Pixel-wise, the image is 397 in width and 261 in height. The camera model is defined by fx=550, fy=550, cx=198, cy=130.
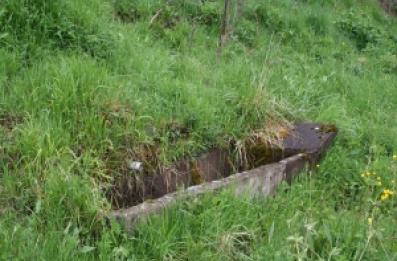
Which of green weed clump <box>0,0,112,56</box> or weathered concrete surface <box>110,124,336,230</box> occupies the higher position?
green weed clump <box>0,0,112,56</box>

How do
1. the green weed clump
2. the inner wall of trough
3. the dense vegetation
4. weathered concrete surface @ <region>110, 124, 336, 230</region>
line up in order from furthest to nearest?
the green weed clump
the inner wall of trough
weathered concrete surface @ <region>110, 124, 336, 230</region>
the dense vegetation

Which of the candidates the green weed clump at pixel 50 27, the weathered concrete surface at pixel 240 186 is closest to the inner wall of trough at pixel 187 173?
the weathered concrete surface at pixel 240 186

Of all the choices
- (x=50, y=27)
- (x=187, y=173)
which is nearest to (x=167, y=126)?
(x=187, y=173)

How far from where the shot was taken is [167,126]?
4.20 m

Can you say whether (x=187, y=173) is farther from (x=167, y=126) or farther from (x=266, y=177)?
(x=266, y=177)

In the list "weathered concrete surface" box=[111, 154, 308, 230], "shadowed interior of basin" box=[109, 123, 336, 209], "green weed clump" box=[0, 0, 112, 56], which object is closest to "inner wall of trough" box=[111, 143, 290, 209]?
"shadowed interior of basin" box=[109, 123, 336, 209]

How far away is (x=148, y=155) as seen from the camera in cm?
391

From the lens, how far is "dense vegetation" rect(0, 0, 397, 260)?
10.4 feet

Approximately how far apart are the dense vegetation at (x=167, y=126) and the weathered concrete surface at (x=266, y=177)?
9 centimetres

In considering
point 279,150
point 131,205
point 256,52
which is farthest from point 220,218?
point 256,52

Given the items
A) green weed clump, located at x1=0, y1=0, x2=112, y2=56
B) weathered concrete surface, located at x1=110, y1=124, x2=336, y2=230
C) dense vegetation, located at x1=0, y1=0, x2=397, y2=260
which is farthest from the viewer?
green weed clump, located at x1=0, y1=0, x2=112, y2=56

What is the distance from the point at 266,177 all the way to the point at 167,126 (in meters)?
0.84

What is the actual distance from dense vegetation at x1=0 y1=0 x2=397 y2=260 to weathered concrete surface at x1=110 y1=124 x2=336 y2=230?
0.31 feet

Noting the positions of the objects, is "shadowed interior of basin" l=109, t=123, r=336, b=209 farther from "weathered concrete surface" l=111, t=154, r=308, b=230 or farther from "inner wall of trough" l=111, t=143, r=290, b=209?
"weathered concrete surface" l=111, t=154, r=308, b=230
